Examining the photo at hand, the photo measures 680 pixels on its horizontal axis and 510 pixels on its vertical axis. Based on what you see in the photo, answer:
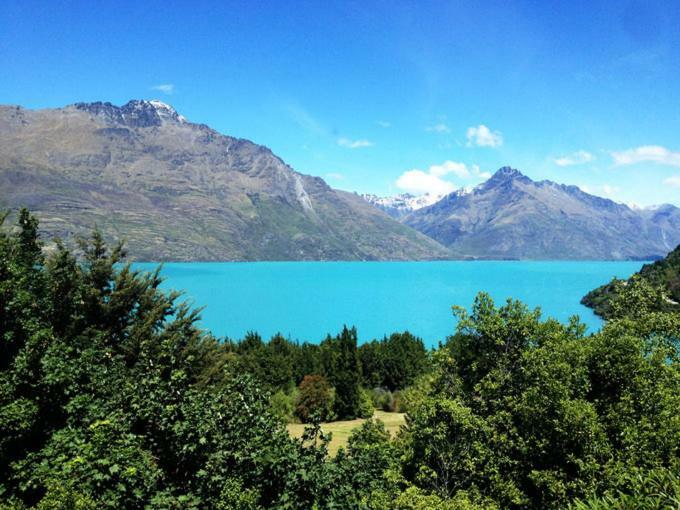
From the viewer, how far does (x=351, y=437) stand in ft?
50.5

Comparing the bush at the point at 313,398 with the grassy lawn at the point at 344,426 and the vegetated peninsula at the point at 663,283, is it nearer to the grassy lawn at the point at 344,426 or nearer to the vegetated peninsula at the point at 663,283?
the grassy lawn at the point at 344,426

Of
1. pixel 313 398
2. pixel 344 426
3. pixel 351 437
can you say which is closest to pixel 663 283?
pixel 344 426

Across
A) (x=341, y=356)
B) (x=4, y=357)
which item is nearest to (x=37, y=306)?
(x=4, y=357)

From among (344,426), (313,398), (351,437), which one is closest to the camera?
(351,437)

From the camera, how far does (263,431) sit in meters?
11.3

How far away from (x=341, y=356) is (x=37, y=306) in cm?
5457

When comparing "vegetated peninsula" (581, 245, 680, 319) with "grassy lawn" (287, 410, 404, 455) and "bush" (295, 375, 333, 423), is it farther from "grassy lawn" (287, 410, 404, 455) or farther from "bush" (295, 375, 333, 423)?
"bush" (295, 375, 333, 423)

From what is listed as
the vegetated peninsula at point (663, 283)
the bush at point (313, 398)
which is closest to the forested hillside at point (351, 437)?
the bush at point (313, 398)

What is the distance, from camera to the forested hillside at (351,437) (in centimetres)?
995

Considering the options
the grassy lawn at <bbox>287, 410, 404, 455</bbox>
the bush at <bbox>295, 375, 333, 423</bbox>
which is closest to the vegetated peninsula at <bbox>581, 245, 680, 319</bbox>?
Result: the grassy lawn at <bbox>287, 410, 404, 455</bbox>

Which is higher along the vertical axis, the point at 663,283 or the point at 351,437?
the point at 663,283

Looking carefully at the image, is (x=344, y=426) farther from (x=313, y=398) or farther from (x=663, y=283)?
(x=663, y=283)

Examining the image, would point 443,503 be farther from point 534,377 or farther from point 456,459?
point 534,377

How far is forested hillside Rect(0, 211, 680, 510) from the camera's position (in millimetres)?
9945
